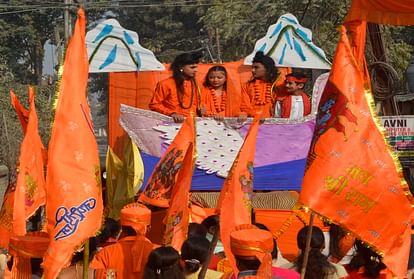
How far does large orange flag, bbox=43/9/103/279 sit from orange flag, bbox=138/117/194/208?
1.61m

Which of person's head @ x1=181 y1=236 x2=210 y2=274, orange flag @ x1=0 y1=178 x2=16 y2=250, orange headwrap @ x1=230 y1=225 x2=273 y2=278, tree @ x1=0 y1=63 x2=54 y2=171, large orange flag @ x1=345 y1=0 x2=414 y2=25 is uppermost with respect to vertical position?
large orange flag @ x1=345 y1=0 x2=414 y2=25

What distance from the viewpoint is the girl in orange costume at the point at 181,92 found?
344 inches

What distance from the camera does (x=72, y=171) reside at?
4047mm

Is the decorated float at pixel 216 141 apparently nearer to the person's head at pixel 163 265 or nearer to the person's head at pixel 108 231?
the person's head at pixel 108 231

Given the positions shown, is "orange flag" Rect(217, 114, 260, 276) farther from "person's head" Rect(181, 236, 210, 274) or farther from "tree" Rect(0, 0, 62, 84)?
"tree" Rect(0, 0, 62, 84)

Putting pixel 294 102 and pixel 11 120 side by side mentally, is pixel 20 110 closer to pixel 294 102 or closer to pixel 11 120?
pixel 294 102

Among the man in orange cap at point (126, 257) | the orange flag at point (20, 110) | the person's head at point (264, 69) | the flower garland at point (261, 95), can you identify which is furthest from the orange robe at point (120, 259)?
the person's head at point (264, 69)

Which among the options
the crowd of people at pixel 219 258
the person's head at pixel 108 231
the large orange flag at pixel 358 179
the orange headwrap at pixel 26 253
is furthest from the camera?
the person's head at pixel 108 231

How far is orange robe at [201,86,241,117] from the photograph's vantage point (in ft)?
29.0

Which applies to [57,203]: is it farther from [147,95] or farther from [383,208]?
[147,95]

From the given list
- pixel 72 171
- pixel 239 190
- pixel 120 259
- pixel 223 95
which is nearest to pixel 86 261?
pixel 72 171

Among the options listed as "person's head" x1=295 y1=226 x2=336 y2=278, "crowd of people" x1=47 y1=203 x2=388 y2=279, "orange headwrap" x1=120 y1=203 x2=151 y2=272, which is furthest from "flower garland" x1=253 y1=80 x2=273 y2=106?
"person's head" x1=295 y1=226 x2=336 y2=278

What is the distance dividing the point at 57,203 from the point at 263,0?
1910 centimetres

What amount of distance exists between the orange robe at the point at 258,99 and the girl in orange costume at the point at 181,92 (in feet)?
1.81
